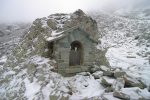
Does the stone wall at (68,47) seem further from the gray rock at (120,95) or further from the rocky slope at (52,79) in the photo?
the gray rock at (120,95)

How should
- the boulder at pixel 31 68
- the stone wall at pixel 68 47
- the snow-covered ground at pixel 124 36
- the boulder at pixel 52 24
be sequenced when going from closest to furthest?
the stone wall at pixel 68 47, the boulder at pixel 31 68, the boulder at pixel 52 24, the snow-covered ground at pixel 124 36

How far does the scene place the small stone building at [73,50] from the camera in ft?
37.4

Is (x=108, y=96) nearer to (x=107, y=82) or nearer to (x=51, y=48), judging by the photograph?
(x=107, y=82)

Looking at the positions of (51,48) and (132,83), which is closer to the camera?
(132,83)

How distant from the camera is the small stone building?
11.4 meters

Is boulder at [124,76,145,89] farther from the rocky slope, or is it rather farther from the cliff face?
the cliff face

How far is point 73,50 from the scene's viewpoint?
40.3 ft

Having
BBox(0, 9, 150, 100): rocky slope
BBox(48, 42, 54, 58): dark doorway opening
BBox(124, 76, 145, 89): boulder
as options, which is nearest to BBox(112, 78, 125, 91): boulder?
BBox(0, 9, 150, 100): rocky slope

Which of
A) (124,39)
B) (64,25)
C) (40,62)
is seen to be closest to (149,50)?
(124,39)

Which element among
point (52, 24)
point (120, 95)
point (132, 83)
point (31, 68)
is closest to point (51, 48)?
point (31, 68)

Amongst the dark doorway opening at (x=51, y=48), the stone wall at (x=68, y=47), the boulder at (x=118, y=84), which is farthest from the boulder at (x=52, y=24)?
the boulder at (x=118, y=84)

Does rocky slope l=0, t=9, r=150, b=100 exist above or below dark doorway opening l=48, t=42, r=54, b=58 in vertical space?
below

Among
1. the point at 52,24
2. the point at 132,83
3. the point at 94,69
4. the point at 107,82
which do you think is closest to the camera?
the point at 132,83

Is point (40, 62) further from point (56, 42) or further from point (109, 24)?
point (109, 24)
